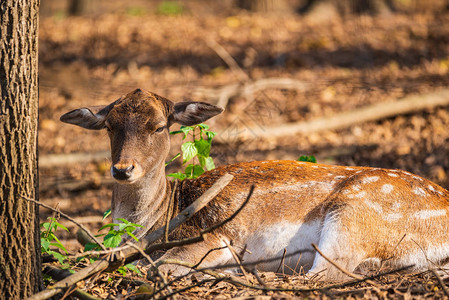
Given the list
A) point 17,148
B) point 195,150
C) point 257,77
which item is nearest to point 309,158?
point 195,150

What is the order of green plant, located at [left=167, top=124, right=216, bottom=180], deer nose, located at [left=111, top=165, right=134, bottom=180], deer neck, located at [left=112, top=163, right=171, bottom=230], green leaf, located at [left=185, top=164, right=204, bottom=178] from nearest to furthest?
deer nose, located at [left=111, top=165, right=134, bottom=180]
deer neck, located at [left=112, top=163, right=171, bottom=230]
green plant, located at [left=167, top=124, right=216, bottom=180]
green leaf, located at [left=185, top=164, right=204, bottom=178]

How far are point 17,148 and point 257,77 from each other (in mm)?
7564

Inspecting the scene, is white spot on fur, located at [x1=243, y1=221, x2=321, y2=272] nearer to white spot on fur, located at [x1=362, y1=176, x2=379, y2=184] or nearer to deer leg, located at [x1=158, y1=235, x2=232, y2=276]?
deer leg, located at [x1=158, y1=235, x2=232, y2=276]

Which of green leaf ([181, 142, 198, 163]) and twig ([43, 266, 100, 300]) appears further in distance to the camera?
green leaf ([181, 142, 198, 163])

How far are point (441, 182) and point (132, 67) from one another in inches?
271

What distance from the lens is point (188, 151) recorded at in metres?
4.79

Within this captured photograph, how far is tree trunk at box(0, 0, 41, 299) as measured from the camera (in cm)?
325

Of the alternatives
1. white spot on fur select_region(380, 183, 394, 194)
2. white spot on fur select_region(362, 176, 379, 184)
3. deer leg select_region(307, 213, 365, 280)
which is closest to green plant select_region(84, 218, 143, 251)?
deer leg select_region(307, 213, 365, 280)

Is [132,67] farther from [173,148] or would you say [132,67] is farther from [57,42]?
[173,148]

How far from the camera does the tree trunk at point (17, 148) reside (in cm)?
325

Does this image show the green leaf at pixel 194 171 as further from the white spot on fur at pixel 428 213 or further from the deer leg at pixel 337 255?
the white spot on fur at pixel 428 213

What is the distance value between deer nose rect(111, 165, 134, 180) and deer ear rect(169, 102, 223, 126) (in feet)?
2.82

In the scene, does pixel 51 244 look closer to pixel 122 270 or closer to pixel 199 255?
pixel 122 270

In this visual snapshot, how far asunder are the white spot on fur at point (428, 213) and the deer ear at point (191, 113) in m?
1.82
